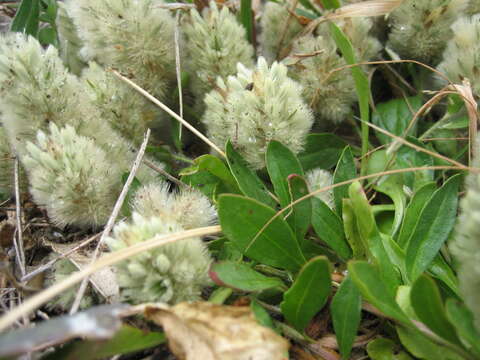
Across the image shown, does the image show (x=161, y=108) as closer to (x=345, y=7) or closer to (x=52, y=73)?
(x=52, y=73)

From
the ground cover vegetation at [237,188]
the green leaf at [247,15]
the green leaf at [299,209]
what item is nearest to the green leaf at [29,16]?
the ground cover vegetation at [237,188]

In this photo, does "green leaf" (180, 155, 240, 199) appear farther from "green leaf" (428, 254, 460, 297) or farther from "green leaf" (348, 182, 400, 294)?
"green leaf" (428, 254, 460, 297)

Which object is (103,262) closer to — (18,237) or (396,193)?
(18,237)

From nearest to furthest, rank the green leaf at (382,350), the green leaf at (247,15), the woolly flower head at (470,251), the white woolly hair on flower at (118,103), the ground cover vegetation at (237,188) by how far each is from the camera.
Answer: the woolly flower head at (470,251)
the ground cover vegetation at (237,188)
the green leaf at (382,350)
the white woolly hair on flower at (118,103)
the green leaf at (247,15)

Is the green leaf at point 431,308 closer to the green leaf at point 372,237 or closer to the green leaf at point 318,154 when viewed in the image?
the green leaf at point 372,237

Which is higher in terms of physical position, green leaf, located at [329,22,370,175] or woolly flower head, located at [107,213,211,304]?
green leaf, located at [329,22,370,175]

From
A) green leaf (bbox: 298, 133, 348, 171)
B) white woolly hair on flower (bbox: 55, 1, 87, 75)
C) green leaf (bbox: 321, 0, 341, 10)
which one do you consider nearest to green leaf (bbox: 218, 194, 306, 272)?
green leaf (bbox: 298, 133, 348, 171)
